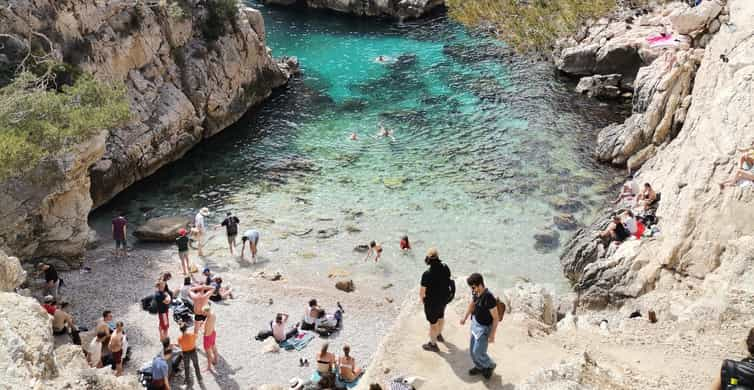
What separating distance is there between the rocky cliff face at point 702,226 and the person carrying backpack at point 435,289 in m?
6.62

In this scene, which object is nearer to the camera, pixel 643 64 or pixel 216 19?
pixel 643 64

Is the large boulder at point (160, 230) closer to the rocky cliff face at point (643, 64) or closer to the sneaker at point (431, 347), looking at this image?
the sneaker at point (431, 347)

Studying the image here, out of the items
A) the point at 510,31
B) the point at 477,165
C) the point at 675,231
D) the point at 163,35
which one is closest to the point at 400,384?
the point at 675,231

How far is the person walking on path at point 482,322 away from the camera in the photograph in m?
13.1

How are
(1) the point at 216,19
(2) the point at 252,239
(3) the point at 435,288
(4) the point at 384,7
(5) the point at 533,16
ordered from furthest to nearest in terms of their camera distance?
(4) the point at 384,7 → (5) the point at 533,16 → (1) the point at 216,19 → (2) the point at 252,239 → (3) the point at 435,288

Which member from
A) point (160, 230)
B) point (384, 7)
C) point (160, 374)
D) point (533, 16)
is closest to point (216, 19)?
point (160, 230)

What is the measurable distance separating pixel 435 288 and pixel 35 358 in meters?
7.58

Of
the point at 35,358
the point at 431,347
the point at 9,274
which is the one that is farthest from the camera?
the point at 9,274

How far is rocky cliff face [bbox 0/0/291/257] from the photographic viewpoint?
2538cm

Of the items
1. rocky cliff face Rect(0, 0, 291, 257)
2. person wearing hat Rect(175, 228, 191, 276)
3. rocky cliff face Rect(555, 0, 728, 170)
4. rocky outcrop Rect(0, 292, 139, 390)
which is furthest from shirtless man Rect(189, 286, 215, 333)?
rocky cliff face Rect(555, 0, 728, 170)

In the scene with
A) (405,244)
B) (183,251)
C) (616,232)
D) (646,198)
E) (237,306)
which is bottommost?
(237,306)

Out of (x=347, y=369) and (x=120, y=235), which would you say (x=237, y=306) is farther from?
(x=120, y=235)

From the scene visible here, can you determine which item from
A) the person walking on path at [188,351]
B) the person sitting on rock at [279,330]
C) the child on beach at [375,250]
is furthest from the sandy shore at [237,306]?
the child on beach at [375,250]

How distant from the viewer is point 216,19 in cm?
4172
